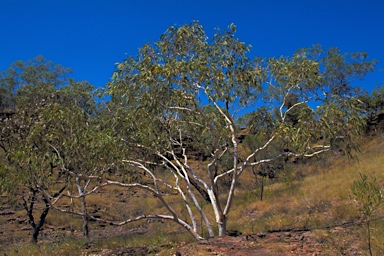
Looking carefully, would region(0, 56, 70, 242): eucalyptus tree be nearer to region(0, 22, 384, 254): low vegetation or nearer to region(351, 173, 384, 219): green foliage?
region(0, 22, 384, 254): low vegetation

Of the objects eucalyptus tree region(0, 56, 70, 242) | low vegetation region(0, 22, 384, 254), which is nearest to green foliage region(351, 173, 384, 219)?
low vegetation region(0, 22, 384, 254)

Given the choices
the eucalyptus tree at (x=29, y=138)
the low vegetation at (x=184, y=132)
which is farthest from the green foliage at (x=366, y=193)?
the eucalyptus tree at (x=29, y=138)

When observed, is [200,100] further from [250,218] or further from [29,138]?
[250,218]

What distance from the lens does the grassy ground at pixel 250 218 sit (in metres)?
9.95

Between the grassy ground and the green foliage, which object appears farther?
the grassy ground

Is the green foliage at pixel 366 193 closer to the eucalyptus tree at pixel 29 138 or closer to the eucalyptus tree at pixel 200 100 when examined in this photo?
the eucalyptus tree at pixel 200 100

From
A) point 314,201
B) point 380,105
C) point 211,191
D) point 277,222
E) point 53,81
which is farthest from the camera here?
point 380,105

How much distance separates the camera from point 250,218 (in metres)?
16.8

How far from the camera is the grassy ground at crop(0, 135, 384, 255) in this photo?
995 cm

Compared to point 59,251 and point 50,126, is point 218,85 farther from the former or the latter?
point 59,251

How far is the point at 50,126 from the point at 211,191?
5.43 m

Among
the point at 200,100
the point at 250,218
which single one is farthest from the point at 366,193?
the point at 250,218

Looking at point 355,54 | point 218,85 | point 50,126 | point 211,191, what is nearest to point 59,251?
point 50,126

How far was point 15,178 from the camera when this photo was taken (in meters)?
9.36
